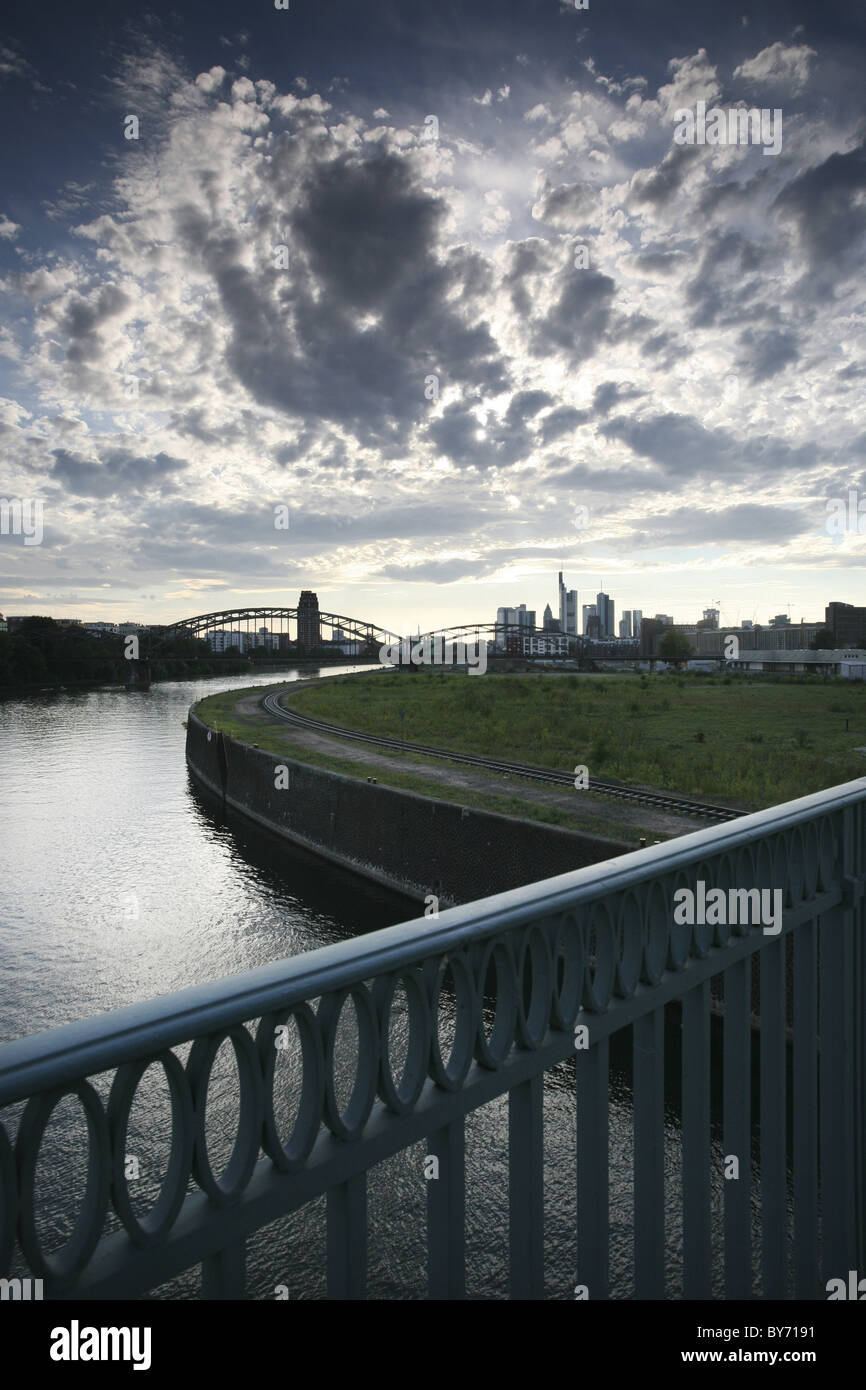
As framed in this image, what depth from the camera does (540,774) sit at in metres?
26.2

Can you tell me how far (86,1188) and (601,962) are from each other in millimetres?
1527

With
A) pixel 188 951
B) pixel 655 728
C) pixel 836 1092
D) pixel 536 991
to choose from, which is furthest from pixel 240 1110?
pixel 655 728

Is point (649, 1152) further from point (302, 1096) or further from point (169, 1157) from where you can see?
point (169, 1157)

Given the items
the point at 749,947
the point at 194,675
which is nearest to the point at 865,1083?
the point at 749,947

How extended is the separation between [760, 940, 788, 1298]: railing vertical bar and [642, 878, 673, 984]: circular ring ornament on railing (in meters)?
0.81

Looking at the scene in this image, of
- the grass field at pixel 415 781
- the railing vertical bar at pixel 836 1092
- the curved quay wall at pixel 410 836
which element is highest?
the railing vertical bar at pixel 836 1092

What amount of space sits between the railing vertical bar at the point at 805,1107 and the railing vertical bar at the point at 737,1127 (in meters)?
0.46

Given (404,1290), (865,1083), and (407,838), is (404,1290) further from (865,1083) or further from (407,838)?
(407,838)

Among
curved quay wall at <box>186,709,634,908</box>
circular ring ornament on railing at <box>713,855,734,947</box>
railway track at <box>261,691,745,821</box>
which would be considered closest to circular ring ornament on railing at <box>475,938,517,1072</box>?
circular ring ornament on railing at <box>713,855,734,947</box>

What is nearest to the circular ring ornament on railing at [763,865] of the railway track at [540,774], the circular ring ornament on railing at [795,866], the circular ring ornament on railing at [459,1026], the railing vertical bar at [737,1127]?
the circular ring ornament on railing at [795,866]

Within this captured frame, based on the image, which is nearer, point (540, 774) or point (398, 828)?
point (398, 828)

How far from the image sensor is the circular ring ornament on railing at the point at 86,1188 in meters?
1.32

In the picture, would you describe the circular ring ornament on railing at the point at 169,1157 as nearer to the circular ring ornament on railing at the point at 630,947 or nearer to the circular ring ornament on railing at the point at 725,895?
the circular ring ornament on railing at the point at 630,947

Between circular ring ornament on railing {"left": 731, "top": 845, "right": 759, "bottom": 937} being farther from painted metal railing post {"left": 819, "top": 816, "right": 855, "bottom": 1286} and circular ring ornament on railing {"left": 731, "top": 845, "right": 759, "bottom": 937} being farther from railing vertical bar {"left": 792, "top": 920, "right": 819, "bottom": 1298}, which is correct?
painted metal railing post {"left": 819, "top": 816, "right": 855, "bottom": 1286}
